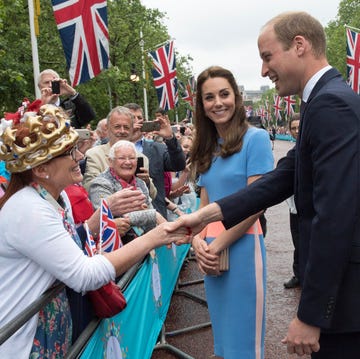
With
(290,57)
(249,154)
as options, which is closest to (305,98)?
(290,57)

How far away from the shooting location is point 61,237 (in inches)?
75.3

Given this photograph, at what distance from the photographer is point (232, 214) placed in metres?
2.35

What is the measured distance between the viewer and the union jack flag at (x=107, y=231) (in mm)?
2383

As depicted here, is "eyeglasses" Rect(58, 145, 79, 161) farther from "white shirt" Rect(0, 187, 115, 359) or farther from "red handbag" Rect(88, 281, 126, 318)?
"red handbag" Rect(88, 281, 126, 318)

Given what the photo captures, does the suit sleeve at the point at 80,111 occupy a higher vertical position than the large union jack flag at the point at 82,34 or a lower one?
lower

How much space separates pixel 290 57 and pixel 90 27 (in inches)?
246

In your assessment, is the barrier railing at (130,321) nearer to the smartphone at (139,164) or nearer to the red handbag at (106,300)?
the red handbag at (106,300)

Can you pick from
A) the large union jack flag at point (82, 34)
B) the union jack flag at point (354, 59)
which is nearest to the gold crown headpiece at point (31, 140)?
the large union jack flag at point (82, 34)

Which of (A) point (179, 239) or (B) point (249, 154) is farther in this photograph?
(B) point (249, 154)

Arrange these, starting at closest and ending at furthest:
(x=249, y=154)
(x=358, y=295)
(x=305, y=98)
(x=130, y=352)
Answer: (x=358, y=295), (x=305, y=98), (x=249, y=154), (x=130, y=352)

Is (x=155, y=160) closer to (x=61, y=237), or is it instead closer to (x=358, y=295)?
(x=61, y=237)

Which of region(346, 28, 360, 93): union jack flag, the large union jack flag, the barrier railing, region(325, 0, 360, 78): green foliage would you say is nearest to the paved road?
the barrier railing

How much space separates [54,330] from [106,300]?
0.31 metres

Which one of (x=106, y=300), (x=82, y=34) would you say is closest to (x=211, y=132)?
(x=106, y=300)
